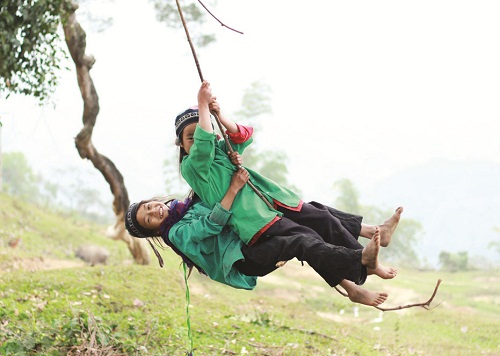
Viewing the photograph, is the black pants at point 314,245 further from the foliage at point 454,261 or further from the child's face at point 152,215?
the foliage at point 454,261

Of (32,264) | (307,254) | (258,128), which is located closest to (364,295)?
(307,254)

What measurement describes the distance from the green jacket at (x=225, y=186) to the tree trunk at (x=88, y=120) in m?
4.30

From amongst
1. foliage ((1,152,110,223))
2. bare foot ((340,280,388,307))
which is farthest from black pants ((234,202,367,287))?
foliage ((1,152,110,223))

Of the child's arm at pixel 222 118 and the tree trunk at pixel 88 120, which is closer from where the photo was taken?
the child's arm at pixel 222 118

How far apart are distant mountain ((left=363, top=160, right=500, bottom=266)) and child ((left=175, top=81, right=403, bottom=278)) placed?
8307 centimetres

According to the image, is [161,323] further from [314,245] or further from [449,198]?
[449,198]

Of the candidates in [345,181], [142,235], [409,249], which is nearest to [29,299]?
[142,235]

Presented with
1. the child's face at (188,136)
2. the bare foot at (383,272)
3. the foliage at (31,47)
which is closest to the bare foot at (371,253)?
the bare foot at (383,272)

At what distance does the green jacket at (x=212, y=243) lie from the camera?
3.43 meters

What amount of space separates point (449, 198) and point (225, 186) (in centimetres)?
10512

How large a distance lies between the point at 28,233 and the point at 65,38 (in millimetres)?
6941

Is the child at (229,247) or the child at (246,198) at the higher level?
the child at (246,198)

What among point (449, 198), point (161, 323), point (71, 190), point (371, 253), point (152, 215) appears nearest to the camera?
point (371, 253)

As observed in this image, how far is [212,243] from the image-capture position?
11.8 ft
